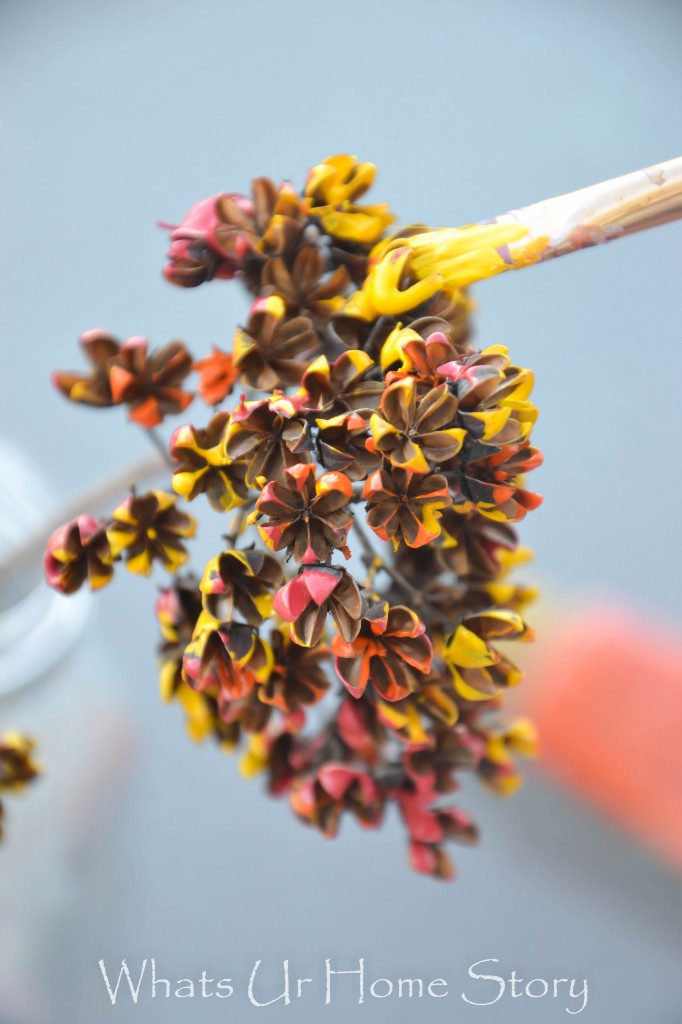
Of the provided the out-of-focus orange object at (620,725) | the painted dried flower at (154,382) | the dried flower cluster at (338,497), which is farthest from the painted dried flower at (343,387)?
the out-of-focus orange object at (620,725)

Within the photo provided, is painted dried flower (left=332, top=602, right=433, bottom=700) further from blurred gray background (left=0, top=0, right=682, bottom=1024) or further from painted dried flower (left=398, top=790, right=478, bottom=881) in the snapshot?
blurred gray background (left=0, top=0, right=682, bottom=1024)

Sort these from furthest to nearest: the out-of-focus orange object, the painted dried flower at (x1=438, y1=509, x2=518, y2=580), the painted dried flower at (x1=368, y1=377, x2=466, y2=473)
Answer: the out-of-focus orange object, the painted dried flower at (x1=438, y1=509, x2=518, y2=580), the painted dried flower at (x1=368, y1=377, x2=466, y2=473)

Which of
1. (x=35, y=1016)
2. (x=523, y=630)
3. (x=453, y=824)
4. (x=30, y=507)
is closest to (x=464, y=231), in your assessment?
(x=523, y=630)

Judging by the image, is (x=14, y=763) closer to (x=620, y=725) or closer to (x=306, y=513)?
(x=306, y=513)

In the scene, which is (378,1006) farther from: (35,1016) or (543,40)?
(543,40)

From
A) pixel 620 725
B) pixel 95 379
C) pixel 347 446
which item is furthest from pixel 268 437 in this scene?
pixel 620 725

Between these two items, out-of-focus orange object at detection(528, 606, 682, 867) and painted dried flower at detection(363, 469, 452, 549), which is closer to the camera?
painted dried flower at detection(363, 469, 452, 549)

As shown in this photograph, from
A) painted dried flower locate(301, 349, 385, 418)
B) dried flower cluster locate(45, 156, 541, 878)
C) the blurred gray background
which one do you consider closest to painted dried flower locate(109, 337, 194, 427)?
dried flower cluster locate(45, 156, 541, 878)
